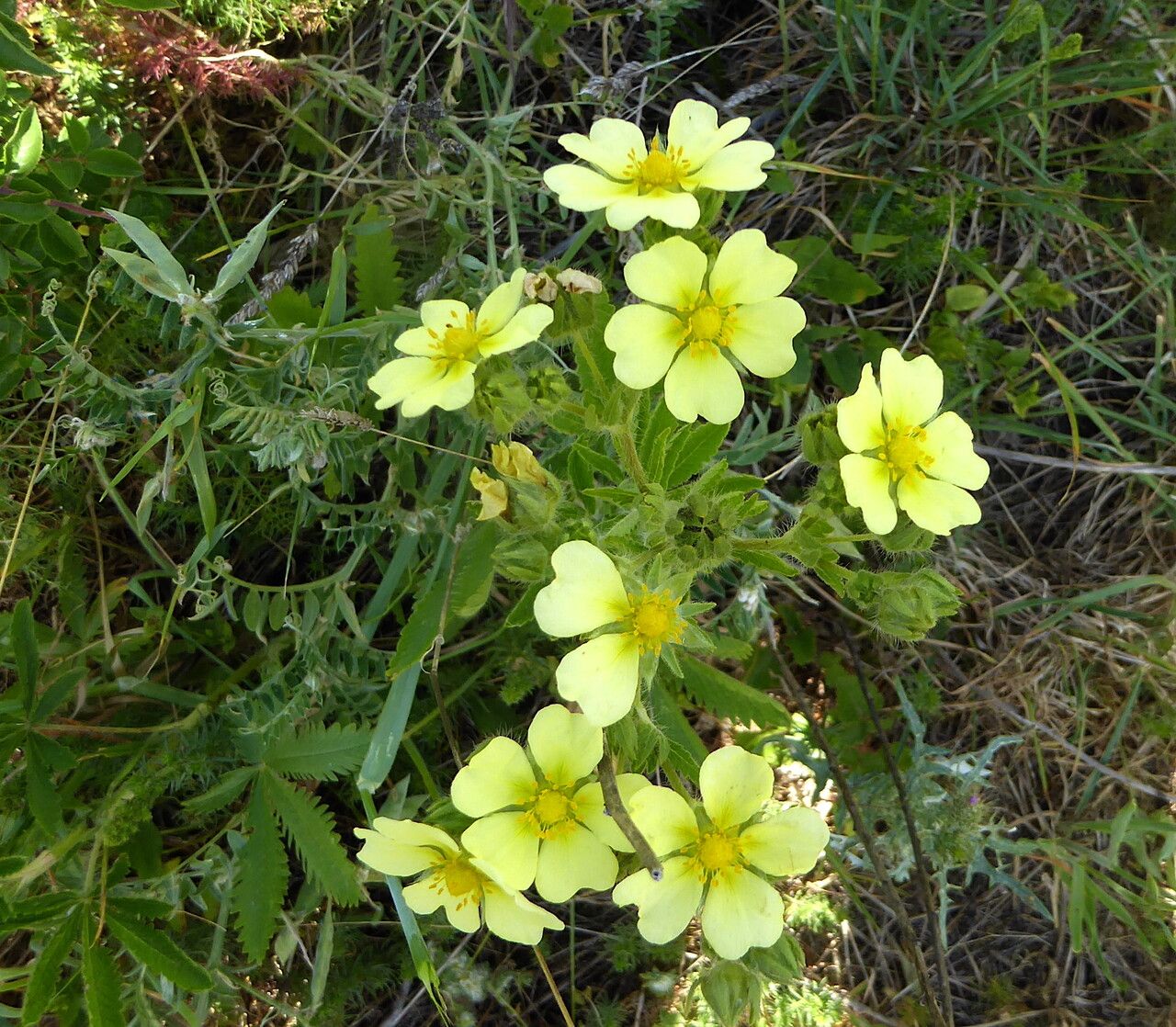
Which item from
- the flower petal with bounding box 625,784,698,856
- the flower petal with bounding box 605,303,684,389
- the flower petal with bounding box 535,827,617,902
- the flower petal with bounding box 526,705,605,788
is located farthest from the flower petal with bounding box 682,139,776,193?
the flower petal with bounding box 535,827,617,902

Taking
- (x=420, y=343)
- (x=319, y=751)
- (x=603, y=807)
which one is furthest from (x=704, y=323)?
(x=319, y=751)

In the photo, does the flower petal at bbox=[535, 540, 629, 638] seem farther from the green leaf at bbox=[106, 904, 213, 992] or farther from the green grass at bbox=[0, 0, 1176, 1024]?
the green leaf at bbox=[106, 904, 213, 992]

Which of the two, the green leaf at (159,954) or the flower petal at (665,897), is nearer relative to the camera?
the flower petal at (665,897)

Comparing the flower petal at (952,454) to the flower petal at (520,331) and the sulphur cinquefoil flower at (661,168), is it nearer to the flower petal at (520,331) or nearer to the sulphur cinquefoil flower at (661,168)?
the sulphur cinquefoil flower at (661,168)

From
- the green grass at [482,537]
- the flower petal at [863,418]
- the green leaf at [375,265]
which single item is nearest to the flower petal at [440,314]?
the green grass at [482,537]

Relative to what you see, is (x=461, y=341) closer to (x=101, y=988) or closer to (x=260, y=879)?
(x=260, y=879)

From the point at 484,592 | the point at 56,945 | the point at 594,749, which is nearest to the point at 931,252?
the point at 484,592
